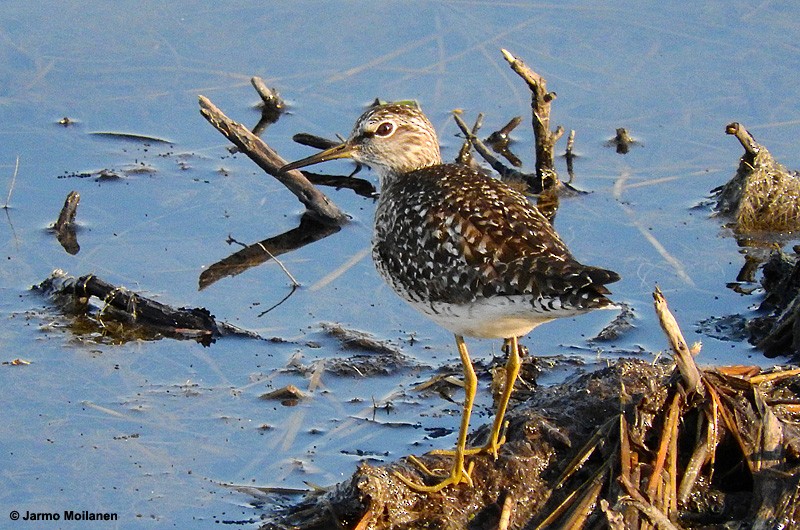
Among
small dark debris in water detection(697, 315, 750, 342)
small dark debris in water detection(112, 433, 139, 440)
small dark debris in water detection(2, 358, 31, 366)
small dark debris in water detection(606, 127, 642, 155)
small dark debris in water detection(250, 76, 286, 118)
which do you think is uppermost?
small dark debris in water detection(606, 127, 642, 155)

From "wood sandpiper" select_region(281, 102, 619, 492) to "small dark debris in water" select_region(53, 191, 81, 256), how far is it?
2.91 meters

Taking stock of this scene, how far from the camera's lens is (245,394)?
25.3 feet

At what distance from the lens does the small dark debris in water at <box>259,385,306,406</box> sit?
7.62 m

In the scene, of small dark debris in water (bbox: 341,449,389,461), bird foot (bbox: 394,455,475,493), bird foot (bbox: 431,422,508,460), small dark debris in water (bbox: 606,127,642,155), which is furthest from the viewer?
small dark debris in water (bbox: 606,127,642,155)

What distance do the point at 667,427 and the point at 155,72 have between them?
717cm

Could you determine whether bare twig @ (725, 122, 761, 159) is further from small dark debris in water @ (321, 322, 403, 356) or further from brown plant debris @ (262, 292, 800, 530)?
brown plant debris @ (262, 292, 800, 530)

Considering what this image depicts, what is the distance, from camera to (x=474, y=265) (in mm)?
6301

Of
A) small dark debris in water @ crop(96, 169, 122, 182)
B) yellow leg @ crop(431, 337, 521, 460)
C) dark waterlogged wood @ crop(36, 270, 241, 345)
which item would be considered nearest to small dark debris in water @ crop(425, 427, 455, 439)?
yellow leg @ crop(431, 337, 521, 460)

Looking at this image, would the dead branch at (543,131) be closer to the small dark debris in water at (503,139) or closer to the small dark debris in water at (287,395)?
the small dark debris in water at (503,139)

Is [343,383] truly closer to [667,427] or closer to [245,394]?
[245,394]

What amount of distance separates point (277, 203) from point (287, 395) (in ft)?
9.14

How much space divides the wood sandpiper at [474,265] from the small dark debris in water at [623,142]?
12.3 ft

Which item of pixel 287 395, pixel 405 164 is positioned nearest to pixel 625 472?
pixel 287 395

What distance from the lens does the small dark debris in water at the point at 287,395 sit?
7.62 metres
